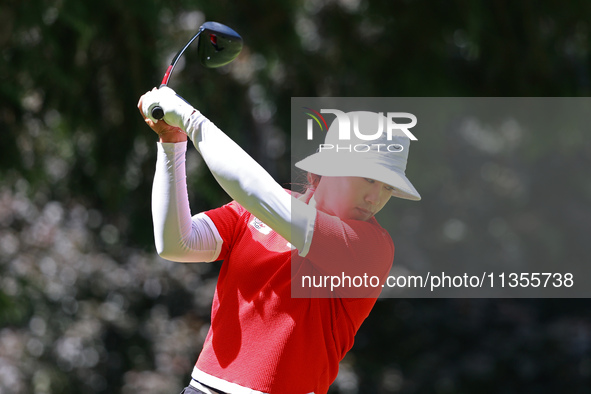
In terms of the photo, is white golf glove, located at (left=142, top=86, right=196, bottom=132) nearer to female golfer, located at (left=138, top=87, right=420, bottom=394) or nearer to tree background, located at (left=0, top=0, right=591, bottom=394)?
female golfer, located at (left=138, top=87, right=420, bottom=394)

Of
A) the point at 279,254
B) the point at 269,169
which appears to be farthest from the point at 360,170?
the point at 269,169

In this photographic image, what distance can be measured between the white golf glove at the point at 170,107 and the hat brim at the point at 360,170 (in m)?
0.30

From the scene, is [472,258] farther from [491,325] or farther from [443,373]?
[443,373]

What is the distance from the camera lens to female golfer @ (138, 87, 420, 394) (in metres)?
1.30

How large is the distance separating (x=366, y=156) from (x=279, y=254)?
0.27 m

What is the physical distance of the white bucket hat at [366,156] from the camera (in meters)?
1.43

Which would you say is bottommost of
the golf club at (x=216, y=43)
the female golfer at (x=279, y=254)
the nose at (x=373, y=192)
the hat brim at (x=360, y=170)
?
the female golfer at (x=279, y=254)

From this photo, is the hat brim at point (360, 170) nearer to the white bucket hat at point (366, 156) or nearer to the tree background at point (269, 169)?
the white bucket hat at point (366, 156)

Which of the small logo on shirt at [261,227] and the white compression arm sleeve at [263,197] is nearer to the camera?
the white compression arm sleeve at [263,197]

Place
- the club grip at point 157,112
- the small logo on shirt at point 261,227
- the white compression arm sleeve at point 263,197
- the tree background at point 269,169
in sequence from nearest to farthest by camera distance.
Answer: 1. the white compression arm sleeve at point 263,197
2. the club grip at point 157,112
3. the small logo on shirt at point 261,227
4. the tree background at point 269,169

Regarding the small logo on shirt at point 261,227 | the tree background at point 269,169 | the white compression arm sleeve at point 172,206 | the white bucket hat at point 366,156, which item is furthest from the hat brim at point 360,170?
the tree background at point 269,169

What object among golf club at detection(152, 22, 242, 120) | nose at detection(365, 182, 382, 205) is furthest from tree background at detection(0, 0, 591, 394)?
nose at detection(365, 182, 382, 205)

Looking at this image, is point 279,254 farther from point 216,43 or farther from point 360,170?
point 216,43

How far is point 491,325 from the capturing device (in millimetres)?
4848
